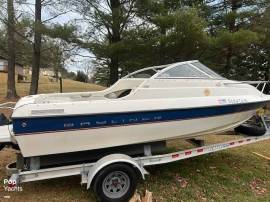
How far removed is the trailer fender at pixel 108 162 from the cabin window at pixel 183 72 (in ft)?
4.56

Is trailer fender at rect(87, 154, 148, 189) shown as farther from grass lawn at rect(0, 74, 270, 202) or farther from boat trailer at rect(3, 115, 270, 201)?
grass lawn at rect(0, 74, 270, 202)

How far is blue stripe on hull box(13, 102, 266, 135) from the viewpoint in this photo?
14.5 ft

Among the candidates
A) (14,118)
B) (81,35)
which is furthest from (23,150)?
(81,35)

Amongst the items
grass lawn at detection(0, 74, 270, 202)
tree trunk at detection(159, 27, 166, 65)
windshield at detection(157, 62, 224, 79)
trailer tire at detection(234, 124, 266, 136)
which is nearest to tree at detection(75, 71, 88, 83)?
tree trunk at detection(159, 27, 166, 65)

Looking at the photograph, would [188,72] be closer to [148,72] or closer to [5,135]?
[148,72]

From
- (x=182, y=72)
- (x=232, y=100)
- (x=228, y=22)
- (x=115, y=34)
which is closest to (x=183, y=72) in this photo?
(x=182, y=72)

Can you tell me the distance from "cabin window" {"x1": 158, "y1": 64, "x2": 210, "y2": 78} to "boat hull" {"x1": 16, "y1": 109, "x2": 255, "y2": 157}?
2.32 ft

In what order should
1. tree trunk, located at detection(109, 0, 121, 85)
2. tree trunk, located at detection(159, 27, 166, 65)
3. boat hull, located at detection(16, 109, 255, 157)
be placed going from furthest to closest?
Answer: tree trunk, located at detection(109, 0, 121, 85)
tree trunk, located at detection(159, 27, 166, 65)
boat hull, located at detection(16, 109, 255, 157)

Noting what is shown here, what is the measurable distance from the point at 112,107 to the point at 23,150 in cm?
123

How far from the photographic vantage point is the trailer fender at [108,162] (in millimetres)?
4609

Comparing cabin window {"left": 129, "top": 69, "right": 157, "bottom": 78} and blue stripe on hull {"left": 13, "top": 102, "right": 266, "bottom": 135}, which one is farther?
cabin window {"left": 129, "top": 69, "right": 157, "bottom": 78}

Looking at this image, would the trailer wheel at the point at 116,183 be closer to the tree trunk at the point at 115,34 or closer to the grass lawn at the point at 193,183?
the grass lawn at the point at 193,183

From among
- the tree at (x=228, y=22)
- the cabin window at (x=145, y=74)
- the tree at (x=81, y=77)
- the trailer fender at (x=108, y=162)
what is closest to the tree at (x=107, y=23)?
the tree at (x=228, y=22)

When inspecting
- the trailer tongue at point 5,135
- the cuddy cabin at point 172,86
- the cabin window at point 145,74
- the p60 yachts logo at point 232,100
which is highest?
the cabin window at point 145,74
